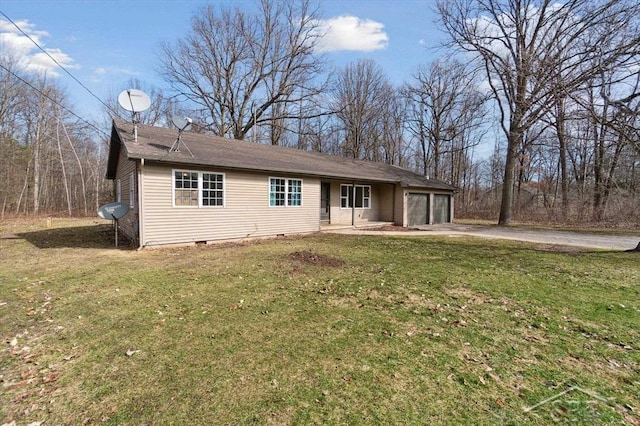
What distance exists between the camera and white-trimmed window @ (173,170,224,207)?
9.52 m

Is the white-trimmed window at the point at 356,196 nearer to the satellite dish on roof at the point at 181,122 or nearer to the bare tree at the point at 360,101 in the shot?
the satellite dish on roof at the point at 181,122

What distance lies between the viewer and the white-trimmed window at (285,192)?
11990 mm

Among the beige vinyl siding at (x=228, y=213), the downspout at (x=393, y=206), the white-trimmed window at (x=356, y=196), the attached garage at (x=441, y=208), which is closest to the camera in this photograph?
the beige vinyl siding at (x=228, y=213)

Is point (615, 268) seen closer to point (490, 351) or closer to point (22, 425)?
point (490, 351)

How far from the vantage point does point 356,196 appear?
16.9m

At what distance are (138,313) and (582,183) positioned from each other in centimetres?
2942

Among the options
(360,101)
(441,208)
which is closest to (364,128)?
(360,101)

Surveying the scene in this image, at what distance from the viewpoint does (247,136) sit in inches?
1073

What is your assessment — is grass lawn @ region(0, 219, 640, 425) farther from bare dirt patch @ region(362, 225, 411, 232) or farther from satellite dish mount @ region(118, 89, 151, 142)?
bare dirt patch @ region(362, 225, 411, 232)

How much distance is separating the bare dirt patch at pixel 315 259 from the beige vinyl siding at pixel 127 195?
5.19 metres

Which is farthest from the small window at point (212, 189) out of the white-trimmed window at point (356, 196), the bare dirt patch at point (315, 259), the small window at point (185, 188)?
the white-trimmed window at point (356, 196)

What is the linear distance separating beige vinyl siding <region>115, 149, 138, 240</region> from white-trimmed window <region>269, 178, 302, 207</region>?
4585mm

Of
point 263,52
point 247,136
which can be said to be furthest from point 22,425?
point 263,52

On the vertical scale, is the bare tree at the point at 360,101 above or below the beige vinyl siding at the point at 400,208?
above
